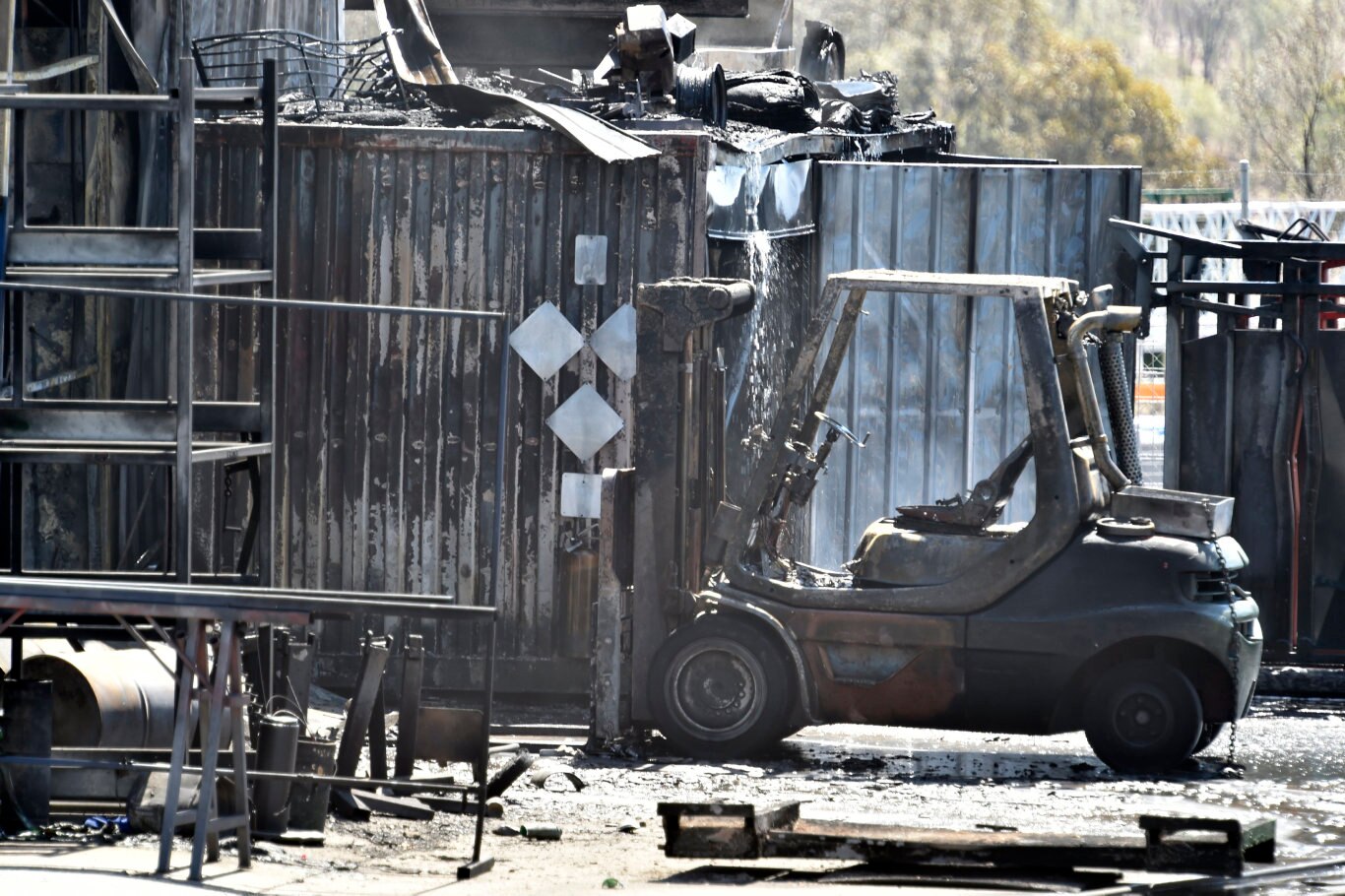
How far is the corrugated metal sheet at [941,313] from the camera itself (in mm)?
12938

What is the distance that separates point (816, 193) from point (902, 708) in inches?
173

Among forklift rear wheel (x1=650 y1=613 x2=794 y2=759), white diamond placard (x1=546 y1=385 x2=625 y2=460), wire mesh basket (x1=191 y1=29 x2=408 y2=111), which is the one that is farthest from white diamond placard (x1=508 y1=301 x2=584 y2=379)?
forklift rear wheel (x1=650 y1=613 x2=794 y2=759)

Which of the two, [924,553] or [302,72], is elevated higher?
[302,72]

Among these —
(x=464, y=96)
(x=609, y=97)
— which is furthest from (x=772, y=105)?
(x=464, y=96)

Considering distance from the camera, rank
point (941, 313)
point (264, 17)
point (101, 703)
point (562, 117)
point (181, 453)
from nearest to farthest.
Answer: point (181, 453)
point (101, 703)
point (562, 117)
point (941, 313)
point (264, 17)

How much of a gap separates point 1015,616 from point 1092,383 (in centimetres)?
117

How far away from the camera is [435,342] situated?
38.3ft

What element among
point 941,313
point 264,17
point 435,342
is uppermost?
point 264,17

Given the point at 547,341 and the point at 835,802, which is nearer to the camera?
the point at 835,802

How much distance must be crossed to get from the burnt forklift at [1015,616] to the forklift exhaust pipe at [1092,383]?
0.01 metres

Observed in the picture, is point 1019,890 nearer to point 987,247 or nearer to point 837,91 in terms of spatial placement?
point 987,247

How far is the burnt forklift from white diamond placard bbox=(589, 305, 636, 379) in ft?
6.09

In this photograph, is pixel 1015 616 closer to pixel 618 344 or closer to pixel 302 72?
pixel 618 344

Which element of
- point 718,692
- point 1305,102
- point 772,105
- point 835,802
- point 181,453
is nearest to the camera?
point 181,453
